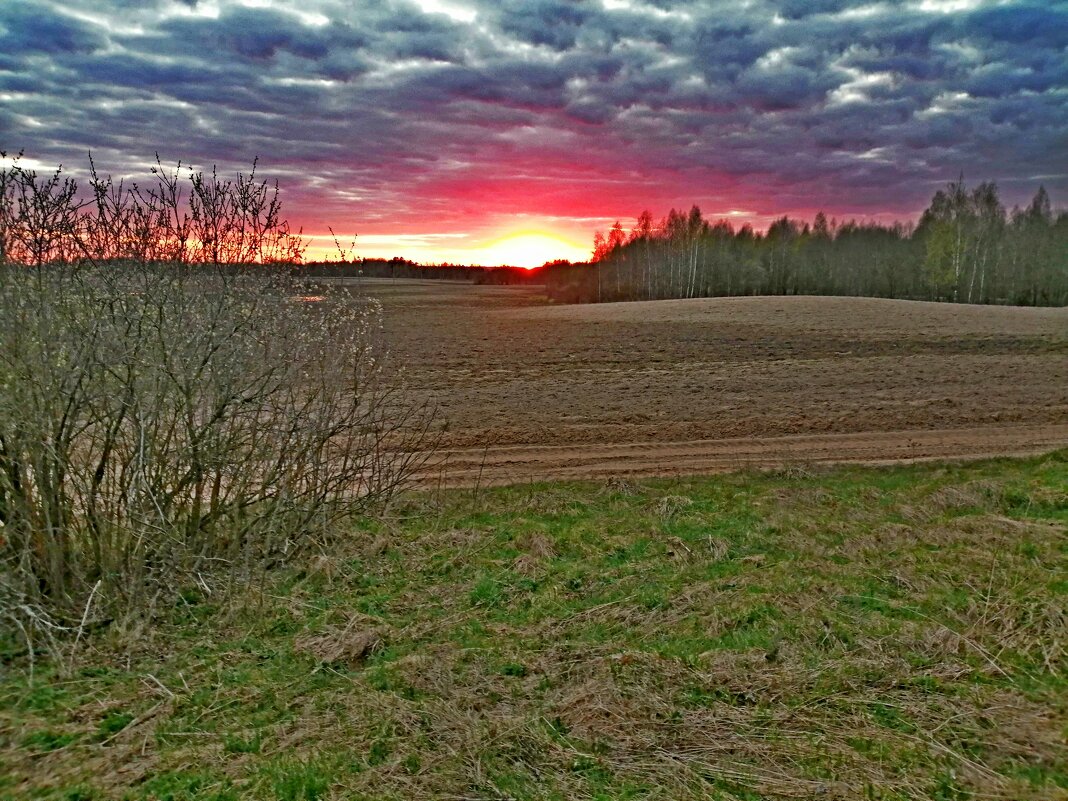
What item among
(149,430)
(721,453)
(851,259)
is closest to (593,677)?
(149,430)

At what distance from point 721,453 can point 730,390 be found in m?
7.62

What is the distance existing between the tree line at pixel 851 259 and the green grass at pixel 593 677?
7082 centimetres

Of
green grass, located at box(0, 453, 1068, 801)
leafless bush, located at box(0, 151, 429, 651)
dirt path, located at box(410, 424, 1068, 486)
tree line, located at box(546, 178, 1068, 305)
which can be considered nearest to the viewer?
green grass, located at box(0, 453, 1068, 801)

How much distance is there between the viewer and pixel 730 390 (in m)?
20.6

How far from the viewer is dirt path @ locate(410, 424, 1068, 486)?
1212cm

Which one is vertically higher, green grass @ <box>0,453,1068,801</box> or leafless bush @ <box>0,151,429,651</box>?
leafless bush @ <box>0,151,429,651</box>

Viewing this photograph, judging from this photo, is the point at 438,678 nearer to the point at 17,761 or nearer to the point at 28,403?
the point at 17,761

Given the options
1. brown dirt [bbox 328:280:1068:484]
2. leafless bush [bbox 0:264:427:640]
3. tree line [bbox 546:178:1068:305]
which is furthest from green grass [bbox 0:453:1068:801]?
tree line [bbox 546:178:1068:305]

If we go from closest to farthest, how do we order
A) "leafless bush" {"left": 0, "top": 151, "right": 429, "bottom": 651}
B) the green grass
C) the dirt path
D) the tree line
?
the green grass < "leafless bush" {"left": 0, "top": 151, "right": 429, "bottom": 651} < the dirt path < the tree line

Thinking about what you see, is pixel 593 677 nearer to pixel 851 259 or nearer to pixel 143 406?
pixel 143 406

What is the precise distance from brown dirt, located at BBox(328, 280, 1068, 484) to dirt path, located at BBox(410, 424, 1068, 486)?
47 millimetres

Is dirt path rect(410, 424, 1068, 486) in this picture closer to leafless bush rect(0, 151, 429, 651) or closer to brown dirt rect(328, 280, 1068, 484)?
brown dirt rect(328, 280, 1068, 484)

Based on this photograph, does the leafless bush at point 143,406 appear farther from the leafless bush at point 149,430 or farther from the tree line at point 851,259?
the tree line at point 851,259

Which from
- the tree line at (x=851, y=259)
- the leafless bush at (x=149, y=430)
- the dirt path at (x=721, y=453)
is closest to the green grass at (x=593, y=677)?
the leafless bush at (x=149, y=430)
